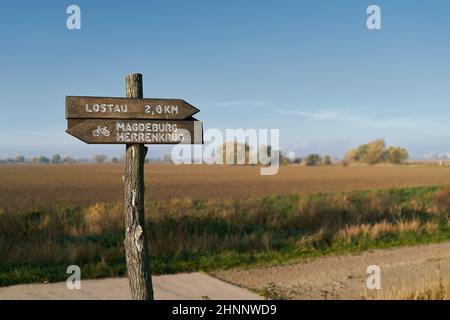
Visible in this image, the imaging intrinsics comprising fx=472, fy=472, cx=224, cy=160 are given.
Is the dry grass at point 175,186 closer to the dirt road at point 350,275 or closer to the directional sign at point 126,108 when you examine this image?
the dirt road at point 350,275

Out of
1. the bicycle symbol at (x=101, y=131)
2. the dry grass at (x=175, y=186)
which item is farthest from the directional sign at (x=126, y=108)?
the dry grass at (x=175, y=186)

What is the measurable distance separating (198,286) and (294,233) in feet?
18.2

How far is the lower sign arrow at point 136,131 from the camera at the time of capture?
497 cm

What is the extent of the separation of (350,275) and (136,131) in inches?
195

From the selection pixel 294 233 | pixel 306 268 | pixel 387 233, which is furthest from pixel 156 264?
pixel 387 233

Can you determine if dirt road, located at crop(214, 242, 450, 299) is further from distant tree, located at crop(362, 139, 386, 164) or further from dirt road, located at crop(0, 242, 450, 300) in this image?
distant tree, located at crop(362, 139, 386, 164)

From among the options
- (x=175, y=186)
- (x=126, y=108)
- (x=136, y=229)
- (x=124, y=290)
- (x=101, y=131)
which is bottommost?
(x=175, y=186)

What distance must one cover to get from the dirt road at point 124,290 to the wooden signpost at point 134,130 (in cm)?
174

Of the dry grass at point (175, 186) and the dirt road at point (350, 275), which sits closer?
the dirt road at point (350, 275)

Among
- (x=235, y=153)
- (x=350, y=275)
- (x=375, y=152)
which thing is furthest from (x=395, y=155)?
(x=350, y=275)

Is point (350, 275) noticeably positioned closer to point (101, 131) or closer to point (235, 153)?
point (101, 131)

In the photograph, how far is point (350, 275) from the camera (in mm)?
8188

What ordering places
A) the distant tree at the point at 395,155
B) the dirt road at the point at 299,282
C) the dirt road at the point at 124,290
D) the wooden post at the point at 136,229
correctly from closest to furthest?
the wooden post at the point at 136,229, the dirt road at the point at 124,290, the dirt road at the point at 299,282, the distant tree at the point at 395,155
